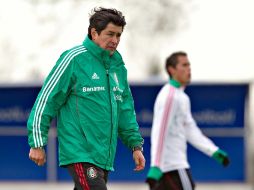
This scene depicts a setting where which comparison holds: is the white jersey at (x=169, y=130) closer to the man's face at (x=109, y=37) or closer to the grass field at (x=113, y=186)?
the man's face at (x=109, y=37)

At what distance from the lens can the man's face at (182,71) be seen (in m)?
11.9

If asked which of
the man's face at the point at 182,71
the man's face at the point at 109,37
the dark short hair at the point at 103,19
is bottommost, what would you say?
the man's face at the point at 182,71

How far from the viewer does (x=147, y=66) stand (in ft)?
118

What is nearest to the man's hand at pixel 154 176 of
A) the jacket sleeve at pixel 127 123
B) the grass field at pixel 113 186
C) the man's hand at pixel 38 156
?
the jacket sleeve at pixel 127 123

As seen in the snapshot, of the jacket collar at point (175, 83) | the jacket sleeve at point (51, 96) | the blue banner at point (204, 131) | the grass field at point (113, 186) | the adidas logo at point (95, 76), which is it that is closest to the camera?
the jacket sleeve at point (51, 96)

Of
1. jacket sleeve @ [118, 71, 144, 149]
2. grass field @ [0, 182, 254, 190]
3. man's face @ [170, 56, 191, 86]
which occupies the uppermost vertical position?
man's face @ [170, 56, 191, 86]

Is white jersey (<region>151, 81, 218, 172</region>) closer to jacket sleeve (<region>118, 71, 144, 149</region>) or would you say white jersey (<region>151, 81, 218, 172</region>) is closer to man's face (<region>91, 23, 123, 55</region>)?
jacket sleeve (<region>118, 71, 144, 149</region>)

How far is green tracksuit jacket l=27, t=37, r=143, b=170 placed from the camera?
8.34 m

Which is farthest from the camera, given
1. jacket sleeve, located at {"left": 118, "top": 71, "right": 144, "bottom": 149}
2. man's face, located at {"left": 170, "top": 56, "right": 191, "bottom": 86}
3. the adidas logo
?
man's face, located at {"left": 170, "top": 56, "right": 191, "bottom": 86}

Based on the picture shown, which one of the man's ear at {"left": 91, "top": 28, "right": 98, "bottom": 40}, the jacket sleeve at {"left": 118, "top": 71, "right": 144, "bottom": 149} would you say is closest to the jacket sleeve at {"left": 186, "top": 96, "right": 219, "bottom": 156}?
the jacket sleeve at {"left": 118, "top": 71, "right": 144, "bottom": 149}

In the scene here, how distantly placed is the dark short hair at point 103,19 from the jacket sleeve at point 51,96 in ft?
1.01

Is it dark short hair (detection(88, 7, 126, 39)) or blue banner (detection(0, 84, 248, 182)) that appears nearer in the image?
dark short hair (detection(88, 7, 126, 39))

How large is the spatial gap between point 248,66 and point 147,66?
9.89 feet

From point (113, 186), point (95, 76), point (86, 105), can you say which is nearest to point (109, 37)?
point (95, 76)
